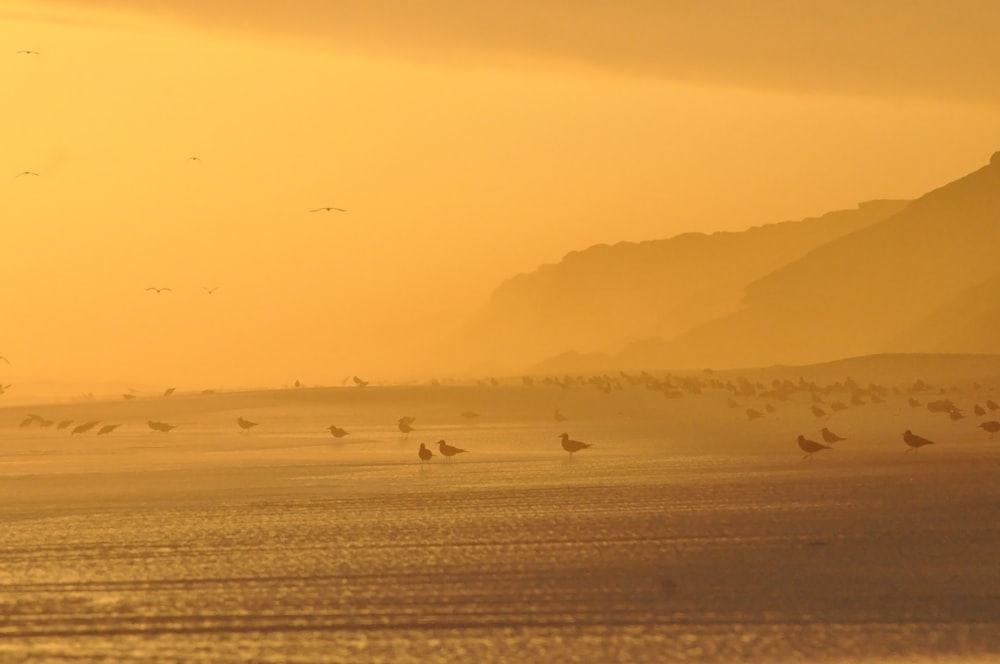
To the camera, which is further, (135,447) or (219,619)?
(135,447)

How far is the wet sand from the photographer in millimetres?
17391

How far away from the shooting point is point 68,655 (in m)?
17.1

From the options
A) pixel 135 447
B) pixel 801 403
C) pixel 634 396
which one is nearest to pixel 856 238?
pixel 634 396

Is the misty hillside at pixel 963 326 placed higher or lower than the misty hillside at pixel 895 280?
lower

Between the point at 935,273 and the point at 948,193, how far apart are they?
11839 millimetres

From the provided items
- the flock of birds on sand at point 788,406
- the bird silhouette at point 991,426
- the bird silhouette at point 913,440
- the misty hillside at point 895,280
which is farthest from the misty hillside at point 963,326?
the bird silhouette at point 913,440

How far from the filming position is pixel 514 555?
77.7 feet

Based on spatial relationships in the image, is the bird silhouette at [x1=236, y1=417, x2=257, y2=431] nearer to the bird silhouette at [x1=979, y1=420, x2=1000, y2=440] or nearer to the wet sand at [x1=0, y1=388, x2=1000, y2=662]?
the wet sand at [x1=0, y1=388, x2=1000, y2=662]

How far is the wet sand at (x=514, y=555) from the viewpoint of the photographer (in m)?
17.4

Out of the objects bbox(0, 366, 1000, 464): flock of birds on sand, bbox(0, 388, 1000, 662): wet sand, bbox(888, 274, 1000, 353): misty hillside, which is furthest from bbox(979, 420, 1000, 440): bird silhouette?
bbox(888, 274, 1000, 353): misty hillside

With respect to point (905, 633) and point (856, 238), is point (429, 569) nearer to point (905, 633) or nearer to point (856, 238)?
point (905, 633)

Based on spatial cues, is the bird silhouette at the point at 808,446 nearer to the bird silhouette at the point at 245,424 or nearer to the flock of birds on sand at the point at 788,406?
the flock of birds on sand at the point at 788,406

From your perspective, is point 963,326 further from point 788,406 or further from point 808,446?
point 808,446

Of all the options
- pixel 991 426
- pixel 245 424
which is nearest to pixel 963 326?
pixel 245 424
